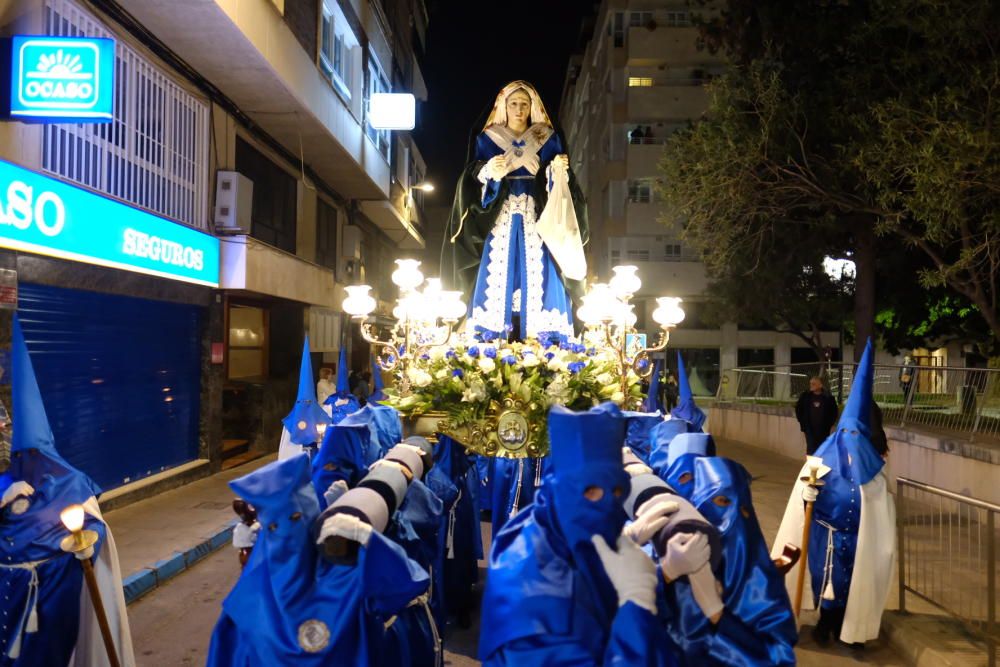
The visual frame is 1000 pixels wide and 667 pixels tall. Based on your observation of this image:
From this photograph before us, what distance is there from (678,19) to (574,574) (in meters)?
40.0

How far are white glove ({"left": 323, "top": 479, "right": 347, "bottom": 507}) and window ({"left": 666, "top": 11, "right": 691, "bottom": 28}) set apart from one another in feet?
127

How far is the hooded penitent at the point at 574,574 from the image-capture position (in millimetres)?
2580

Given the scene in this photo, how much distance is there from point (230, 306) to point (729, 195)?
34.5ft

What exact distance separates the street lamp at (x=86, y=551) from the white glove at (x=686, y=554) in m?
3.05

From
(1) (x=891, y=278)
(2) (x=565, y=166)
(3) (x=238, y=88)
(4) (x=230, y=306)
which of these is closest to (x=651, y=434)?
(2) (x=565, y=166)

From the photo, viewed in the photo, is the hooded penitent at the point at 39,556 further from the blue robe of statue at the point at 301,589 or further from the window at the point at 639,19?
the window at the point at 639,19

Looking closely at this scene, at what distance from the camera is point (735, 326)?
1547 inches

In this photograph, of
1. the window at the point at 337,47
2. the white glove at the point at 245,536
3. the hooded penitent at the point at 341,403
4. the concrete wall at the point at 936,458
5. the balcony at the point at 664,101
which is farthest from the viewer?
the balcony at the point at 664,101

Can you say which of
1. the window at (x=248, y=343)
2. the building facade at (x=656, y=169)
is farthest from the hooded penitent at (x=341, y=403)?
the building facade at (x=656, y=169)

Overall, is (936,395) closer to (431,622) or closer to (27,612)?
(431,622)

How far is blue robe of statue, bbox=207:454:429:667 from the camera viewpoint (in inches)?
118

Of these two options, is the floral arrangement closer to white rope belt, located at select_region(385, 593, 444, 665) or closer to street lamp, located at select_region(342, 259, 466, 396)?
street lamp, located at select_region(342, 259, 466, 396)

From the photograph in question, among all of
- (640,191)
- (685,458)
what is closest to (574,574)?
(685,458)

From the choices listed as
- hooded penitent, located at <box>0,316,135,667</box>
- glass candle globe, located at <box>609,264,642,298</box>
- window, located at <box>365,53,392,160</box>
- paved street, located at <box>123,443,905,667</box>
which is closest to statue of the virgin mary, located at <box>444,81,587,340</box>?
glass candle globe, located at <box>609,264,642,298</box>
